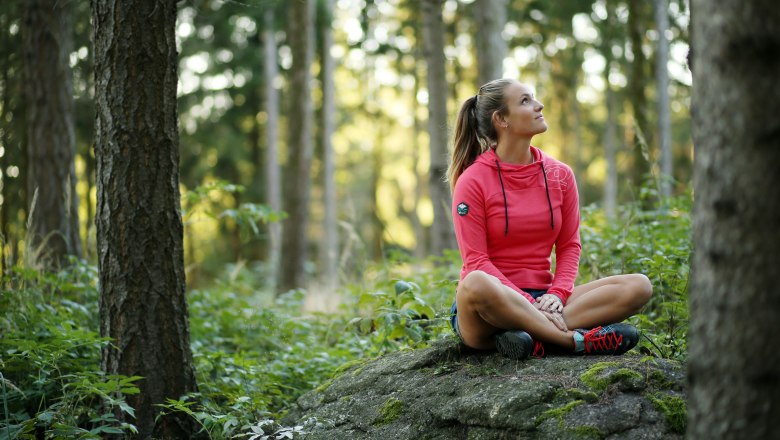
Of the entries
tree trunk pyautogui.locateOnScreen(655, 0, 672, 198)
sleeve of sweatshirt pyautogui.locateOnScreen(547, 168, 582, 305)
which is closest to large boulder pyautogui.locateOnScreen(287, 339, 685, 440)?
sleeve of sweatshirt pyautogui.locateOnScreen(547, 168, 582, 305)

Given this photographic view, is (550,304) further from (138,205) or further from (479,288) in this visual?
(138,205)

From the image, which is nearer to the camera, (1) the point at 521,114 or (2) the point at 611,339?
(2) the point at 611,339

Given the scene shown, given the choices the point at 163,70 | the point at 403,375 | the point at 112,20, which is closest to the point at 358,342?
the point at 403,375

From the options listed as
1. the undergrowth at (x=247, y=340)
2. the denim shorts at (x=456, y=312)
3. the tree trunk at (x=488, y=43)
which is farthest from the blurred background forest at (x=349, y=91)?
the denim shorts at (x=456, y=312)

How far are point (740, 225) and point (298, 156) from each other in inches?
386

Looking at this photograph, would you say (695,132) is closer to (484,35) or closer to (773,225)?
(773,225)

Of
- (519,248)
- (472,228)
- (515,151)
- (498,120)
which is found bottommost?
(519,248)

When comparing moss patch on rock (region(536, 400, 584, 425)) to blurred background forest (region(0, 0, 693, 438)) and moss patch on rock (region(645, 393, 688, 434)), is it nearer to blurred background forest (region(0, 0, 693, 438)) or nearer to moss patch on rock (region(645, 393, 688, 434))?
moss patch on rock (region(645, 393, 688, 434))

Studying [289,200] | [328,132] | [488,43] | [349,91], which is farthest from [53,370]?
[349,91]

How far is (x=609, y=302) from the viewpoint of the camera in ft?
12.6

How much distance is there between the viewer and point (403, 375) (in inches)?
162

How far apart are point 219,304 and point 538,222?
3.98 metres

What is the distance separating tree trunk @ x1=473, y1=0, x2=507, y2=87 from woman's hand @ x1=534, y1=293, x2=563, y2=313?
5343 mm

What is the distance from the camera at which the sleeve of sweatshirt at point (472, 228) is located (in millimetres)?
3951
